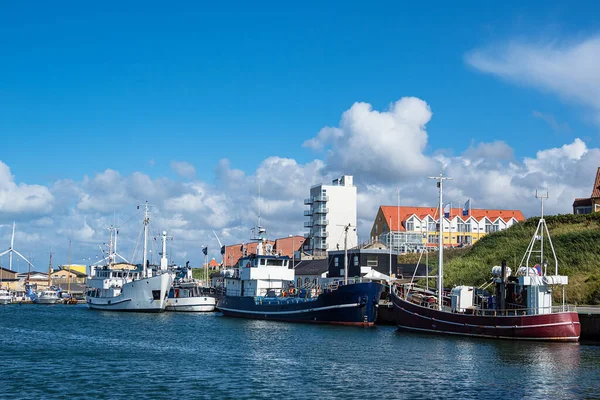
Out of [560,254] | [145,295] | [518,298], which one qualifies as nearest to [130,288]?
[145,295]

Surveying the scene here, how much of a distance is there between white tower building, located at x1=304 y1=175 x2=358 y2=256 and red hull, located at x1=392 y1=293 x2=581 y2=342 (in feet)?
255

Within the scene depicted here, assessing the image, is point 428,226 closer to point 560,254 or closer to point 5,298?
point 560,254

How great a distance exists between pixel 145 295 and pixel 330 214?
55355 mm

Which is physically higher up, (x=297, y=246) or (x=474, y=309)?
(x=297, y=246)

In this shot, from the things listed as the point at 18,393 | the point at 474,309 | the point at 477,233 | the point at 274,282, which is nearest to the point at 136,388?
the point at 18,393

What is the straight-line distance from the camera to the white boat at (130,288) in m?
88.0

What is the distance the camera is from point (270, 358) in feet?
137

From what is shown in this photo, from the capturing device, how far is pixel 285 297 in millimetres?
76188

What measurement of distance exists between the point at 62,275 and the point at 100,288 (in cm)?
8353

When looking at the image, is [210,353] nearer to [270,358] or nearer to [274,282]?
[270,358]

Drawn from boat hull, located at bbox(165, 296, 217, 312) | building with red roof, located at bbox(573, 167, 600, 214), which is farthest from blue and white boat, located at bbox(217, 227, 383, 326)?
building with red roof, located at bbox(573, 167, 600, 214)

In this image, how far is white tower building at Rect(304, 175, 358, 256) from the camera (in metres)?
137

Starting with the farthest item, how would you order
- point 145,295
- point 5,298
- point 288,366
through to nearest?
point 5,298 < point 145,295 < point 288,366

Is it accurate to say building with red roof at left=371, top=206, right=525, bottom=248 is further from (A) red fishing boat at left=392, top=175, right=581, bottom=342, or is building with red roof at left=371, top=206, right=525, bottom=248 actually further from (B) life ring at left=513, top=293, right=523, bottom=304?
(B) life ring at left=513, top=293, right=523, bottom=304
